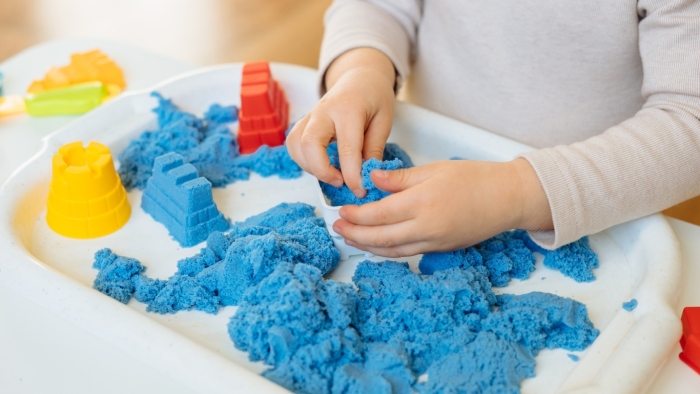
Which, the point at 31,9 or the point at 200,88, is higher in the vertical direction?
the point at 200,88

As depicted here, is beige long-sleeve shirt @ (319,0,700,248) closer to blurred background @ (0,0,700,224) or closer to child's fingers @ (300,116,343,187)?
child's fingers @ (300,116,343,187)

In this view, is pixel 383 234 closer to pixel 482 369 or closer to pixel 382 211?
pixel 382 211

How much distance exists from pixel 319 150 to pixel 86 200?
0.69 feet

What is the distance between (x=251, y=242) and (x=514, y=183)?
220 mm

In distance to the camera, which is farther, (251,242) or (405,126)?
(405,126)

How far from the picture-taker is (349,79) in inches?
25.5

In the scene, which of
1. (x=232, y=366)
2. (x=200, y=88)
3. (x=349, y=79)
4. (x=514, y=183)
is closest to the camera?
(x=232, y=366)

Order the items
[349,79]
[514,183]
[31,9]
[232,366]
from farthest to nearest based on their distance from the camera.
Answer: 1. [31,9]
2. [349,79]
3. [514,183]
4. [232,366]

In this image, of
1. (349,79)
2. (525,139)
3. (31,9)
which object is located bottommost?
(31,9)

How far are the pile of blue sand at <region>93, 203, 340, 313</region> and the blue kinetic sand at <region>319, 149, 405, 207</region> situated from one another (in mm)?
26

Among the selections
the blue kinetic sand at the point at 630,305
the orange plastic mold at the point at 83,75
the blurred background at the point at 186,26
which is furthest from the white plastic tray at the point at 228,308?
the blurred background at the point at 186,26

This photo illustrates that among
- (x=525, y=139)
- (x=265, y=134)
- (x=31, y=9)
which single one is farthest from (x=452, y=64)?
(x=31, y=9)

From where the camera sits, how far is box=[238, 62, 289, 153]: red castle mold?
0.68m

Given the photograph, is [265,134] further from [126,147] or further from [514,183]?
[514,183]
